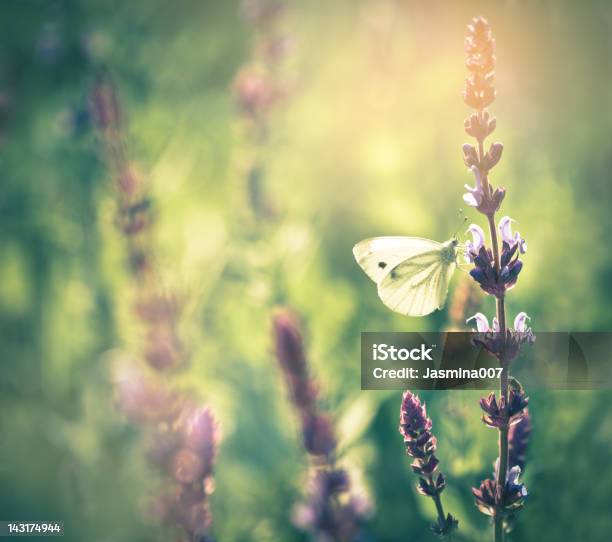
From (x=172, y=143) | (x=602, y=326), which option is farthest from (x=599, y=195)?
(x=172, y=143)

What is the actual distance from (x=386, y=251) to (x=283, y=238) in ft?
1.09

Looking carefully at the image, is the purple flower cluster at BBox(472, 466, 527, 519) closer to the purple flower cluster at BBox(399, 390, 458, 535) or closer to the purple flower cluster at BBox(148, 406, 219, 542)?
the purple flower cluster at BBox(399, 390, 458, 535)

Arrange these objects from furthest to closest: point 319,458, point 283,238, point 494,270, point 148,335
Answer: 1. point 283,238
2. point 148,335
3. point 319,458
4. point 494,270

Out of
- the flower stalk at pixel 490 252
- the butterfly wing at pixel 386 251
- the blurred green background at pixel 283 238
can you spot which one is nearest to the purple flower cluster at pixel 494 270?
the flower stalk at pixel 490 252

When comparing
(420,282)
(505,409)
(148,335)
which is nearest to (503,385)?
(505,409)

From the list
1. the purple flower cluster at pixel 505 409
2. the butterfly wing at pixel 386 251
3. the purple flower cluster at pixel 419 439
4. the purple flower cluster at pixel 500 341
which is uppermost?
the butterfly wing at pixel 386 251

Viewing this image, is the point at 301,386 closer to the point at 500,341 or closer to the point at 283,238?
the point at 500,341

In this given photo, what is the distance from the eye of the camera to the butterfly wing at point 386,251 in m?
0.59

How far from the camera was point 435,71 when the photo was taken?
112cm

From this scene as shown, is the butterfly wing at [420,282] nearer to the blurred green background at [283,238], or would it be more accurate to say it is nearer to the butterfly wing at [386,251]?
the butterfly wing at [386,251]

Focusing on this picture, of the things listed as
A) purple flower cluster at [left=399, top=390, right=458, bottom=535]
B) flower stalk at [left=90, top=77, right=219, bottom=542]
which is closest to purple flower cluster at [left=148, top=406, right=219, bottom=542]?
flower stalk at [left=90, top=77, right=219, bottom=542]

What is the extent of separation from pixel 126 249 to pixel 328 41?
86 cm

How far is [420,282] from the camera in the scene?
615 millimetres

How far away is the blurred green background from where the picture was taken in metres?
0.79
